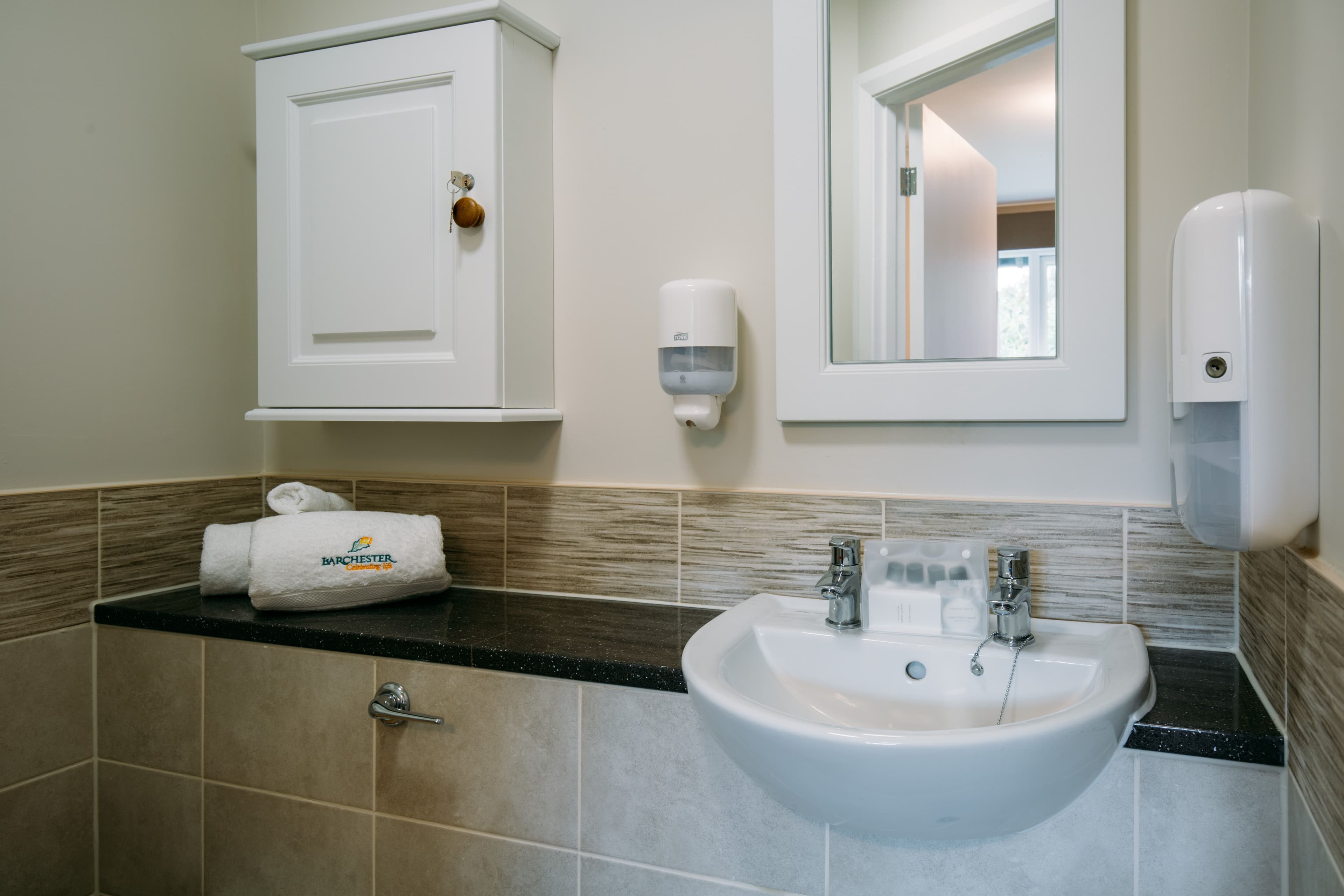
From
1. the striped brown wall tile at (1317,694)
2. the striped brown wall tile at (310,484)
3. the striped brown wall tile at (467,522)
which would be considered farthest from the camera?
the striped brown wall tile at (310,484)

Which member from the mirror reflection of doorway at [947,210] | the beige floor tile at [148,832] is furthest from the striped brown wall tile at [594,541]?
the beige floor tile at [148,832]

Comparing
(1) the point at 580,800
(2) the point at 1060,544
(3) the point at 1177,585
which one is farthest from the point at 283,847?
(3) the point at 1177,585

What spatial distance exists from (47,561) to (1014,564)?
1.40 meters

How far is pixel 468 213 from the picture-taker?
1219mm

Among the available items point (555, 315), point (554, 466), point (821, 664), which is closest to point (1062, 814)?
point (821, 664)

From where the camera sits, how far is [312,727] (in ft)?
3.84

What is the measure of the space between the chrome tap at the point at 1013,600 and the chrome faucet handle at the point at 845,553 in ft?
0.56

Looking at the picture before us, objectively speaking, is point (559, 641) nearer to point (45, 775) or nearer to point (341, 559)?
point (341, 559)

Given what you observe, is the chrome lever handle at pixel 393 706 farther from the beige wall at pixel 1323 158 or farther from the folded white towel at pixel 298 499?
the beige wall at pixel 1323 158

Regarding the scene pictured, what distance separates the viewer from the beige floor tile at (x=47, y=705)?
124 cm

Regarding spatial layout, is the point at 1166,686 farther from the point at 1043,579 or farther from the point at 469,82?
the point at 469,82

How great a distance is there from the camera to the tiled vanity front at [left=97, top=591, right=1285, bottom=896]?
839 mm

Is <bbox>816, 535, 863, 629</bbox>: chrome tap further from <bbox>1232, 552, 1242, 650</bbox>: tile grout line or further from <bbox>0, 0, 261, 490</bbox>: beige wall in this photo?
<bbox>0, 0, 261, 490</bbox>: beige wall

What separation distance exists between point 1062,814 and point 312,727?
971mm
